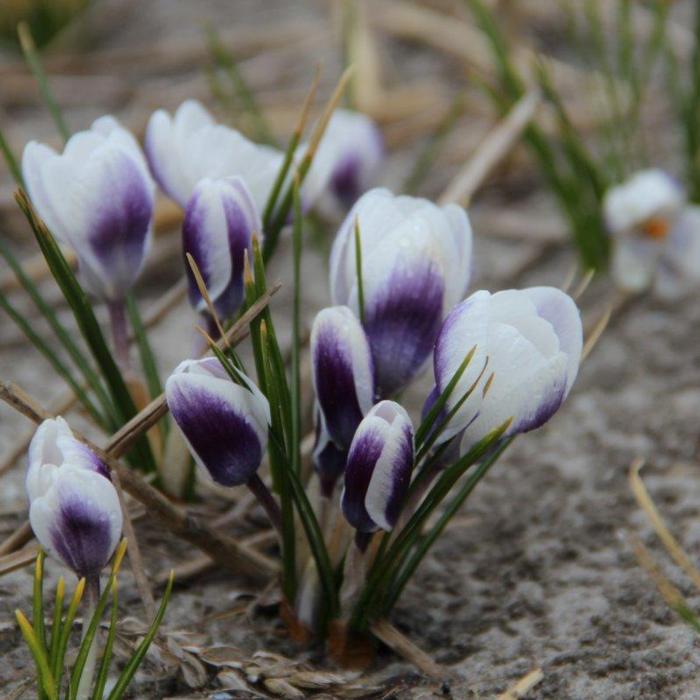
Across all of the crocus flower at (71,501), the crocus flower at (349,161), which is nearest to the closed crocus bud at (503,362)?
the crocus flower at (71,501)

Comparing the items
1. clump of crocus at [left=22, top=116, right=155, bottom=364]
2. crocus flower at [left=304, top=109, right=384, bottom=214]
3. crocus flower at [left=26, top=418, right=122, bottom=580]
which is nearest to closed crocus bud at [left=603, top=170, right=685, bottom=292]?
crocus flower at [left=304, top=109, right=384, bottom=214]

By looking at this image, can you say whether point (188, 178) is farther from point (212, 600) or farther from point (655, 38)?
point (655, 38)

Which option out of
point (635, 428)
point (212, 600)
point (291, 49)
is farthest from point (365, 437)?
point (291, 49)

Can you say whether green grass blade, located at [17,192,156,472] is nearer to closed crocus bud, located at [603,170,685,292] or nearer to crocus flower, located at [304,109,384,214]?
crocus flower, located at [304,109,384,214]

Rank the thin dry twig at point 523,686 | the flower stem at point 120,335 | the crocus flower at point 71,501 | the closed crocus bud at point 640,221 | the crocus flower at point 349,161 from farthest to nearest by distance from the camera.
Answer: the closed crocus bud at point 640,221 → the crocus flower at point 349,161 → the flower stem at point 120,335 → the thin dry twig at point 523,686 → the crocus flower at point 71,501

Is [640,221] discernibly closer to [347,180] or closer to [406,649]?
[347,180]

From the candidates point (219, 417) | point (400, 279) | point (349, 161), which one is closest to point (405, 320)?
point (400, 279)

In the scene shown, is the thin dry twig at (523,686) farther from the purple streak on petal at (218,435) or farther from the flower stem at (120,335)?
the flower stem at (120,335)
